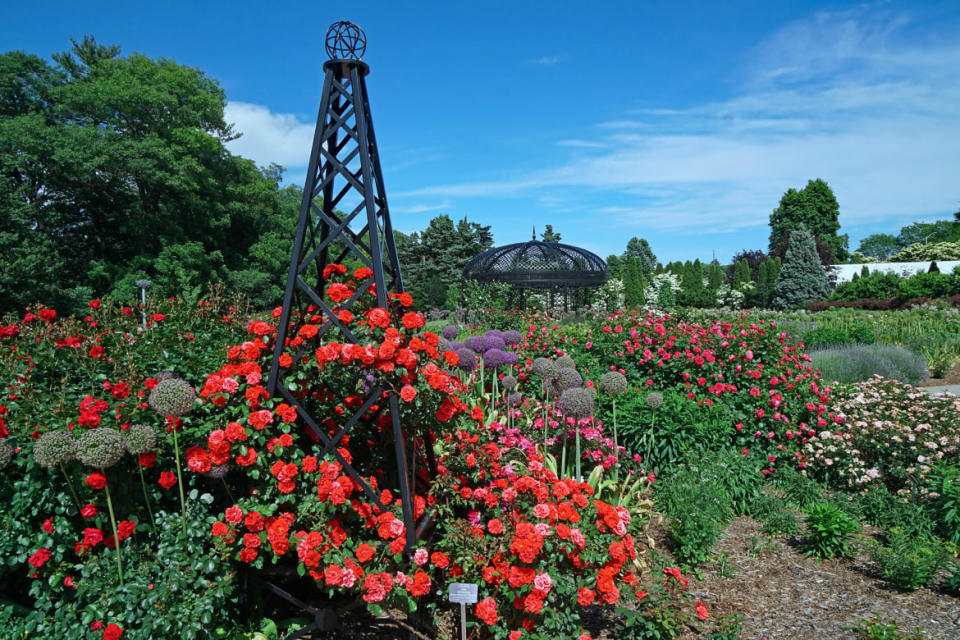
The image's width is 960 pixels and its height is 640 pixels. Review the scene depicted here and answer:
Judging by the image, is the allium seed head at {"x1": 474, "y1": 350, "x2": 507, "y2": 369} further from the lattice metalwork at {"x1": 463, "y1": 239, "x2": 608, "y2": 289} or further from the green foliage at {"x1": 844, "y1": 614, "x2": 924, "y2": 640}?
the lattice metalwork at {"x1": 463, "y1": 239, "x2": 608, "y2": 289}

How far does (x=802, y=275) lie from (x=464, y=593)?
30141 millimetres

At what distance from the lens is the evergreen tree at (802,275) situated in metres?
27.0

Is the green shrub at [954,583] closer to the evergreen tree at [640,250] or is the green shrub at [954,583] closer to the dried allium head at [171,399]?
the dried allium head at [171,399]

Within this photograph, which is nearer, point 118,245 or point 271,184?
point 118,245

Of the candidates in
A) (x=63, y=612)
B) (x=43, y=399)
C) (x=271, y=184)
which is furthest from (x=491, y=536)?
(x=271, y=184)

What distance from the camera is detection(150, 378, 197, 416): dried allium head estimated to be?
208cm

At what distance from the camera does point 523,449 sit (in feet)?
11.9

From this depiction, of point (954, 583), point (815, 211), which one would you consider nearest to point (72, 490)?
point (954, 583)

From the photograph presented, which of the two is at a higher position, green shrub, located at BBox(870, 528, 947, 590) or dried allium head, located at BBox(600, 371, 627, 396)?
dried allium head, located at BBox(600, 371, 627, 396)

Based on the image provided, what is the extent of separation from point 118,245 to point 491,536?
21.3m

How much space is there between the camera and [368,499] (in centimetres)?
240

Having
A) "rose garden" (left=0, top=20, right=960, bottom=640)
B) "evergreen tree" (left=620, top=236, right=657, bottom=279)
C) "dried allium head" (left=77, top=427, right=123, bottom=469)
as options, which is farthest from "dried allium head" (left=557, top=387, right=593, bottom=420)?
"evergreen tree" (left=620, top=236, right=657, bottom=279)

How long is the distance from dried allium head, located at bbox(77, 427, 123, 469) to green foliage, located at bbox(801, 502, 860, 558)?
3796 mm

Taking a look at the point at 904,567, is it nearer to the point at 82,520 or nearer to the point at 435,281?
the point at 82,520
